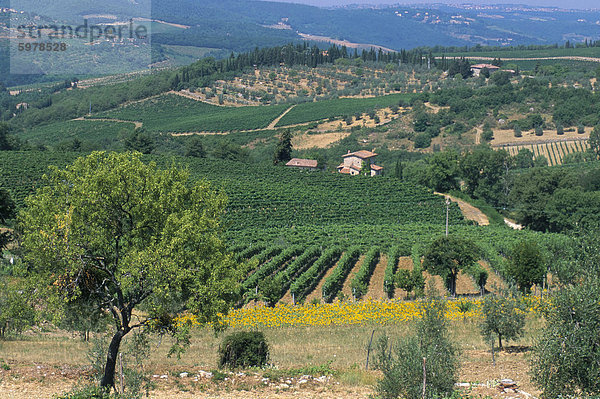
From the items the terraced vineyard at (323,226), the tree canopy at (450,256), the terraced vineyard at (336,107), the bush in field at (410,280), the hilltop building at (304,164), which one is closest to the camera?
the bush in field at (410,280)

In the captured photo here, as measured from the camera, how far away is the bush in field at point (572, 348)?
1620cm

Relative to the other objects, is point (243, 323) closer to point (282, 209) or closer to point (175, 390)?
point (175, 390)

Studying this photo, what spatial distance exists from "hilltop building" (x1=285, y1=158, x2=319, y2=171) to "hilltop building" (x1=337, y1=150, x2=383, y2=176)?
14.0 feet

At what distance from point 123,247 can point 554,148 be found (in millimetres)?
114661

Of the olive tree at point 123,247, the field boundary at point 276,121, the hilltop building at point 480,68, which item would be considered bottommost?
the field boundary at point 276,121

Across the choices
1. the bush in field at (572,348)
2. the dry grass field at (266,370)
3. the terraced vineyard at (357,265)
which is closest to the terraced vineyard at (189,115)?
the terraced vineyard at (357,265)

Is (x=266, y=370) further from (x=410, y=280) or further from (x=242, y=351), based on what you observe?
(x=410, y=280)

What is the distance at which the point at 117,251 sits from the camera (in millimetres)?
18609

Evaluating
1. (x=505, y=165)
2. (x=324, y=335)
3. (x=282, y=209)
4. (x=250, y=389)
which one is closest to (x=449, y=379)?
(x=250, y=389)

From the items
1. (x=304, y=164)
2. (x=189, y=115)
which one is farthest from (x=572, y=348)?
(x=189, y=115)

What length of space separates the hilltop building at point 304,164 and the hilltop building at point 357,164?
4268 mm

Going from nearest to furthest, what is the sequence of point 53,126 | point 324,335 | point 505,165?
point 324,335, point 505,165, point 53,126

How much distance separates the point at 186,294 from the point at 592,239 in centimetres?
1334

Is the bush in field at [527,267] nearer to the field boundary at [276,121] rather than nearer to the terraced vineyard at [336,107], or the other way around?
the field boundary at [276,121]
